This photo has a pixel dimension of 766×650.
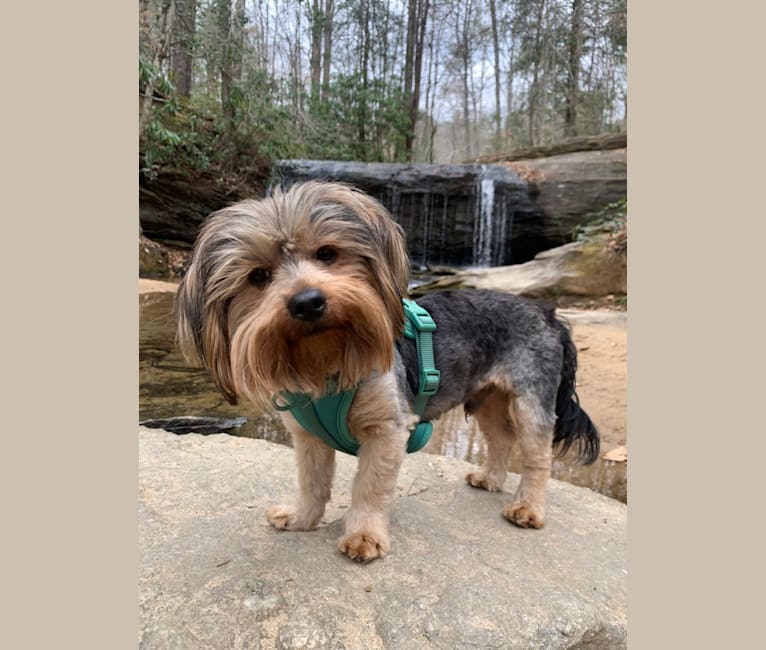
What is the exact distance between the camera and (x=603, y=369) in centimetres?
784

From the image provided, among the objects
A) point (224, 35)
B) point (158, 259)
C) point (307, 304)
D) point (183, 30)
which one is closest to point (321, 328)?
point (307, 304)

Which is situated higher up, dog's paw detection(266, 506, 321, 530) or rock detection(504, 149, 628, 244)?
rock detection(504, 149, 628, 244)

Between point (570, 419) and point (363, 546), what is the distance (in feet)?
6.16

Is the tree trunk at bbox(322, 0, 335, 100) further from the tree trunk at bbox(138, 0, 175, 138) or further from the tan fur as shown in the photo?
the tan fur

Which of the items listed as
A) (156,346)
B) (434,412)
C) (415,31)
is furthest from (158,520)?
(415,31)

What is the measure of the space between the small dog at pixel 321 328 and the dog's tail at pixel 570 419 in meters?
0.73

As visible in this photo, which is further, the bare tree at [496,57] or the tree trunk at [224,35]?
the bare tree at [496,57]

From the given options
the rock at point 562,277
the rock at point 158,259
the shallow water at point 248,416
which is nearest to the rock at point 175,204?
the rock at point 158,259

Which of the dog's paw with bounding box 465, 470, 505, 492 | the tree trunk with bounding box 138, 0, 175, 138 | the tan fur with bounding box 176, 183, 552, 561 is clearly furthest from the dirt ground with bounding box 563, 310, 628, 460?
the tree trunk with bounding box 138, 0, 175, 138

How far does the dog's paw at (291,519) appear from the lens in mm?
3182

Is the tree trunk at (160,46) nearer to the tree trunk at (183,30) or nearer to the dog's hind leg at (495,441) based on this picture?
the tree trunk at (183,30)

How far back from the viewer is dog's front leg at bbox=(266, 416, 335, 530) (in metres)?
3.18

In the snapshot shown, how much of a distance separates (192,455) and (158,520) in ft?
3.50

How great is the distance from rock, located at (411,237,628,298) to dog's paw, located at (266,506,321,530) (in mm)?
9391
